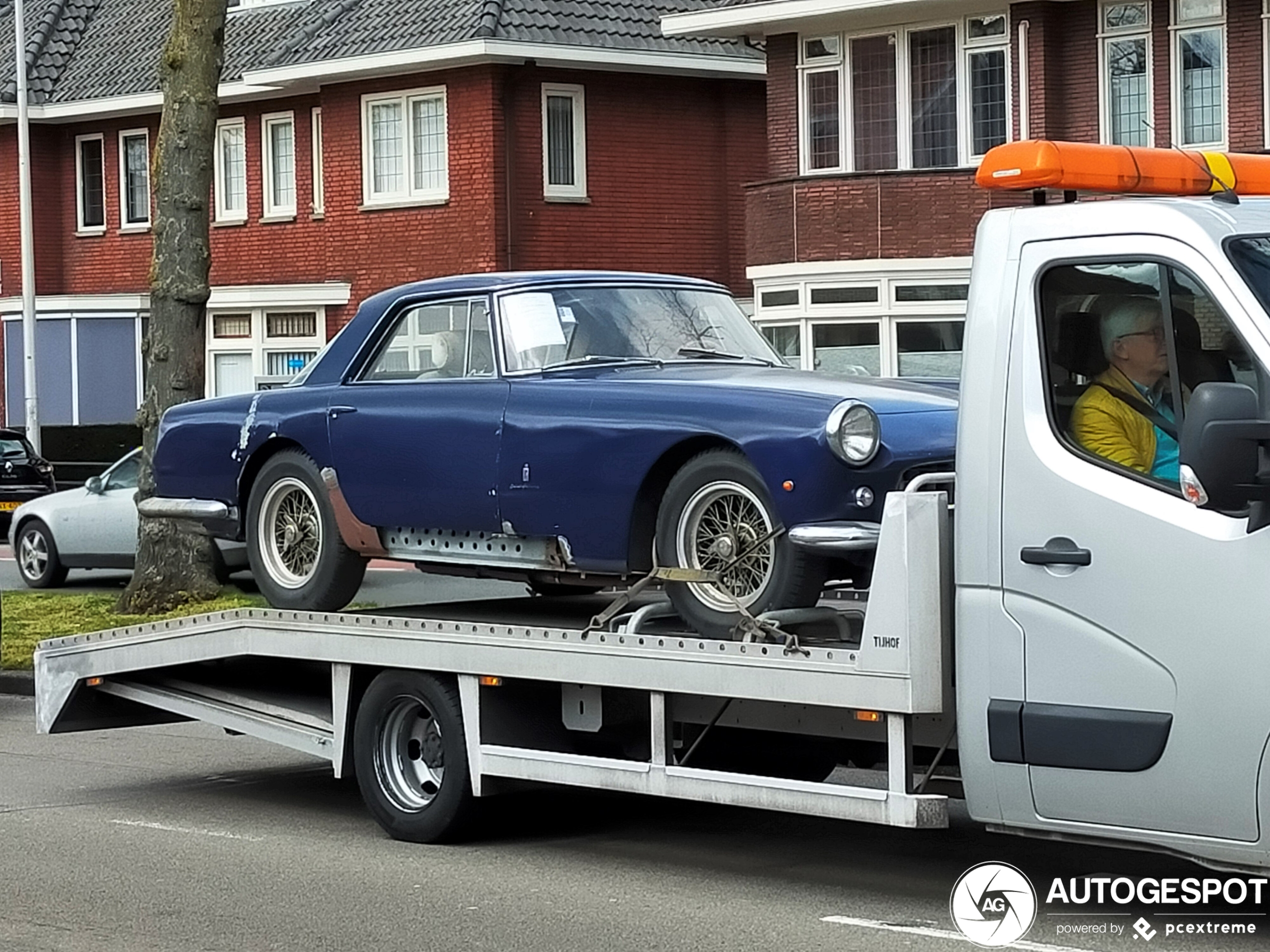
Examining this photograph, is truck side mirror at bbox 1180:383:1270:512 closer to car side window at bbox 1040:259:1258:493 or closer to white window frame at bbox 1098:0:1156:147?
car side window at bbox 1040:259:1258:493

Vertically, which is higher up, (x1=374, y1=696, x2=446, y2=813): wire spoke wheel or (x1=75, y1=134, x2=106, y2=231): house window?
(x1=75, y1=134, x2=106, y2=231): house window

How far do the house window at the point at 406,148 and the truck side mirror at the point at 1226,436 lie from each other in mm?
28385

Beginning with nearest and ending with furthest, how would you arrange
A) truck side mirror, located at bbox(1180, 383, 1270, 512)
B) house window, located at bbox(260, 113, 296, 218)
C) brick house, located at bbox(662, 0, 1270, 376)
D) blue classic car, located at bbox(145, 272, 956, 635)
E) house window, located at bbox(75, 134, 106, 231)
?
truck side mirror, located at bbox(1180, 383, 1270, 512), blue classic car, located at bbox(145, 272, 956, 635), brick house, located at bbox(662, 0, 1270, 376), house window, located at bbox(260, 113, 296, 218), house window, located at bbox(75, 134, 106, 231)

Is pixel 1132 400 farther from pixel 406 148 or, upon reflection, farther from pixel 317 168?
pixel 317 168

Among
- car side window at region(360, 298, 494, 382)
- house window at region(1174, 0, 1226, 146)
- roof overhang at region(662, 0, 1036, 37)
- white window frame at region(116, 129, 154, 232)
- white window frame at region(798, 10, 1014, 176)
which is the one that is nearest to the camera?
car side window at region(360, 298, 494, 382)

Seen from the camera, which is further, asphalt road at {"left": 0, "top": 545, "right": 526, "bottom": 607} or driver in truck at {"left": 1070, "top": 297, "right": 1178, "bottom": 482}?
asphalt road at {"left": 0, "top": 545, "right": 526, "bottom": 607}

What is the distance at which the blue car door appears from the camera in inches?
368

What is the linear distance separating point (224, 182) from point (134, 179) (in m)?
2.48

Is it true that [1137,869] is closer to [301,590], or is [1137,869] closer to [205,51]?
[301,590]

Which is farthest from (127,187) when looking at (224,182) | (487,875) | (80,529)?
(487,875)

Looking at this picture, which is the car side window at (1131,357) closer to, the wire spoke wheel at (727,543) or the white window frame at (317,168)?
the wire spoke wheel at (727,543)

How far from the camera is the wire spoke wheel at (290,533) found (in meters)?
10.2

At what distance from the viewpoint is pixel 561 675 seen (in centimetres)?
833

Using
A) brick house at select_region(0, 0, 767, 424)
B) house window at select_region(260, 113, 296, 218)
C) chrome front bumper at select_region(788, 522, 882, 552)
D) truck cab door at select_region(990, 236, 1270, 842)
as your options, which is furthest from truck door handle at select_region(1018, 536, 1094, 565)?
house window at select_region(260, 113, 296, 218)
